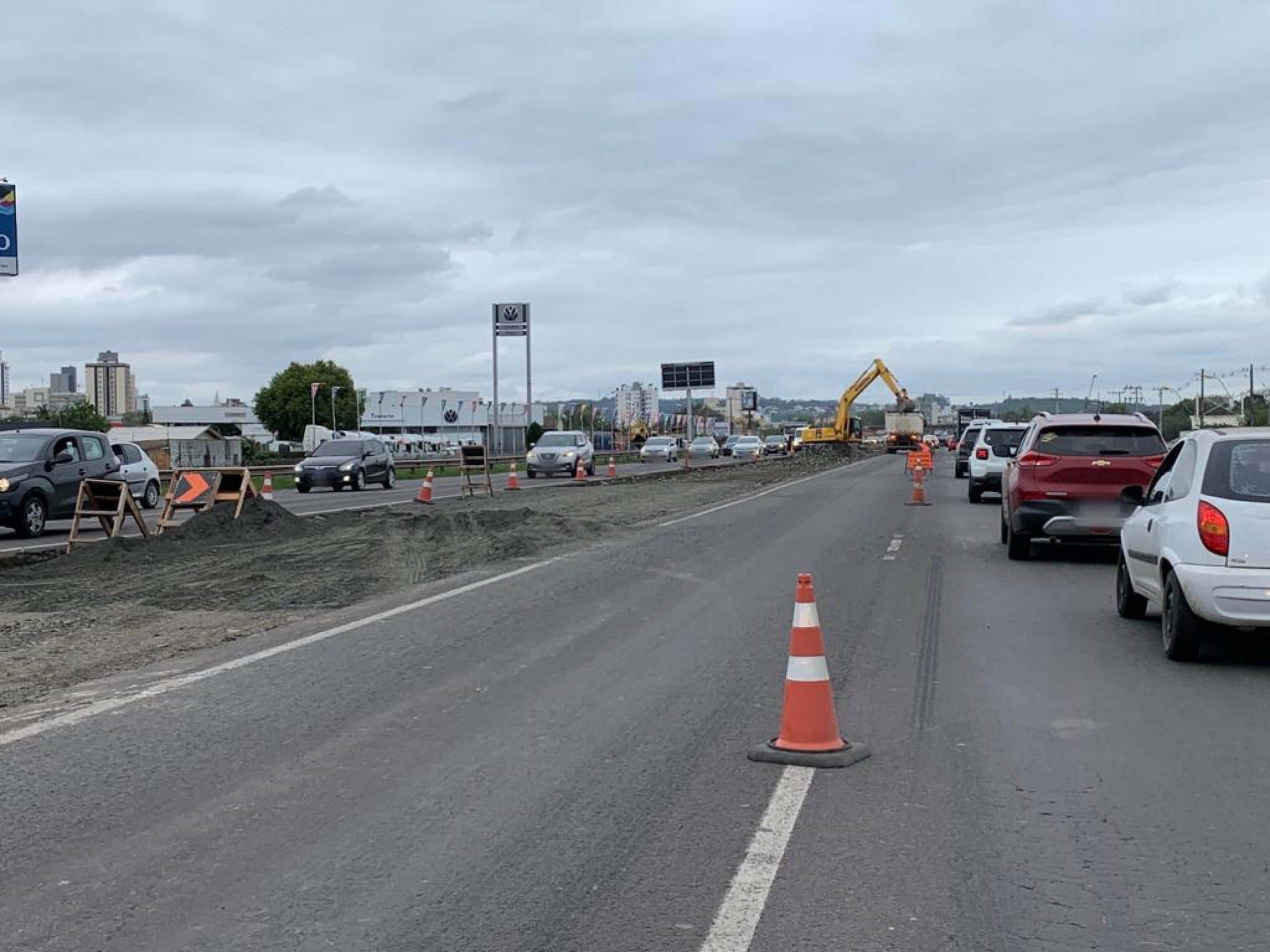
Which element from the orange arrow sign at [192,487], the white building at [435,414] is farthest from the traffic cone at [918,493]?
the white building at [435,414]

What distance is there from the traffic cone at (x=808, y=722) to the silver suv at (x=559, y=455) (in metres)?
38.7

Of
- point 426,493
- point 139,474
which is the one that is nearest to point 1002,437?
point 426,493

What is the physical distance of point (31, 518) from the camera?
21.5 meters

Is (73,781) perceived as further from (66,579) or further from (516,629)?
(66,579)

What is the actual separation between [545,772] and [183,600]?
8065 mm

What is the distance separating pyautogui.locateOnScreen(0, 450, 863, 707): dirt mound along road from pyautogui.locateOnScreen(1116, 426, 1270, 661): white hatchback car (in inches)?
285

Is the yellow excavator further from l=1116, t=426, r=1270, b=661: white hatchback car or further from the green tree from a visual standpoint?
l=1116, t=426, r=1270, b=661: white hatchback car

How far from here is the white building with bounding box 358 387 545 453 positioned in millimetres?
152250

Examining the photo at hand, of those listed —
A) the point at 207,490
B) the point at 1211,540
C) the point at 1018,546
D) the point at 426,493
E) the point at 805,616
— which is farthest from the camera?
the point at 426,493

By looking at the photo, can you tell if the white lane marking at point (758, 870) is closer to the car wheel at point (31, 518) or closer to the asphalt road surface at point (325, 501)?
the asphalt road surface at point (325, 501)

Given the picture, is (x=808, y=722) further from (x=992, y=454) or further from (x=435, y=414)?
(x=435, y=414)

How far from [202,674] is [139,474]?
1913 centimetres

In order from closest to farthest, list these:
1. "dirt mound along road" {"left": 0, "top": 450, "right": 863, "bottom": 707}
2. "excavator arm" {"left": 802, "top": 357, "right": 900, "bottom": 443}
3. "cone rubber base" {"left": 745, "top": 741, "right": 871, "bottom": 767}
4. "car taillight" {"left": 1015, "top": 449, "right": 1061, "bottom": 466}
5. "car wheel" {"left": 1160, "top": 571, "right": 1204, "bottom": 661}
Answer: "cone rubber base" {"left": 745, "top": 741, "right": 871, "bottom": 767}, "car wheel" {"left": 1160, "top": 571, "right": 1204, "bottom": 661}, "dirt mound along road" {"left": 0, "top": 450, "right": 863, "bottom": 707}, "car taillight" {"left": 1015, "top": 449, "right": 1061, "bottom": 466}, "excavator arm" {"left": 802, "top": 357, "right": 900, "bottom": 443}

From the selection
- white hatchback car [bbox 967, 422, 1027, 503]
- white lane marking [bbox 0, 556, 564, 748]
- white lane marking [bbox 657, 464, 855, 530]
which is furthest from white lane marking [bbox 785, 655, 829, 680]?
white hatchback car [bbox 967, 422, 1027, 503]
